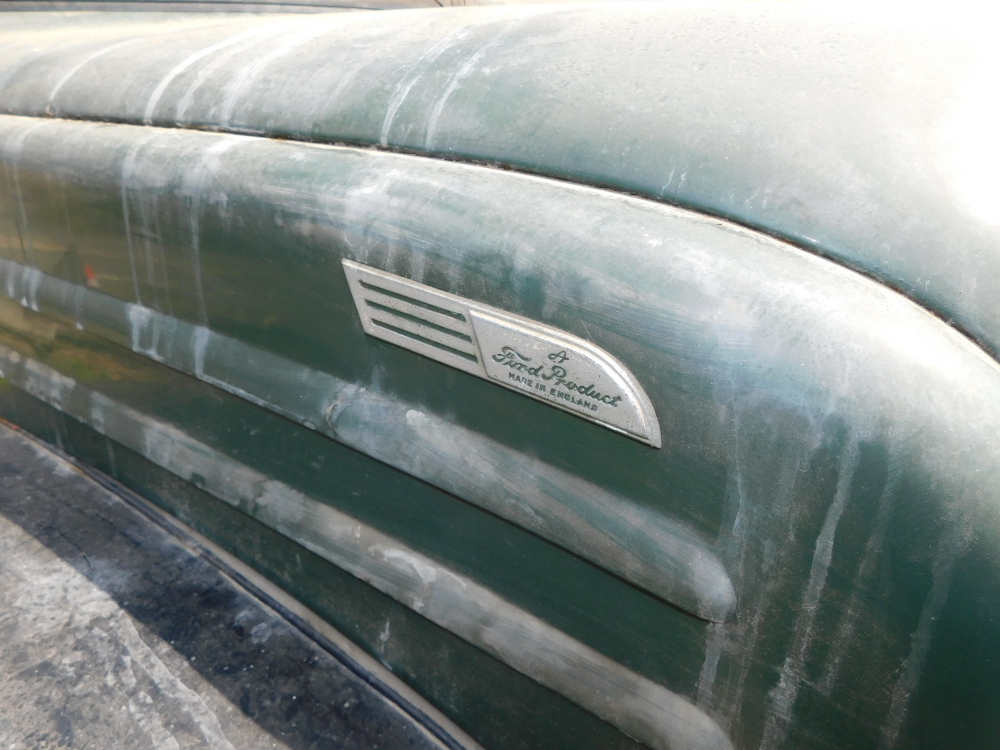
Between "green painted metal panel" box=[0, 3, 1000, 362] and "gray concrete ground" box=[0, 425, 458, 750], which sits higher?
"green painted metal panel" box=[0, 3, 1000, 362]

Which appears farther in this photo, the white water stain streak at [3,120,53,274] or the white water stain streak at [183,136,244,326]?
the white water stain streak at [3,120,53,274]

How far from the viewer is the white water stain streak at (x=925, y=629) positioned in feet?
2.54

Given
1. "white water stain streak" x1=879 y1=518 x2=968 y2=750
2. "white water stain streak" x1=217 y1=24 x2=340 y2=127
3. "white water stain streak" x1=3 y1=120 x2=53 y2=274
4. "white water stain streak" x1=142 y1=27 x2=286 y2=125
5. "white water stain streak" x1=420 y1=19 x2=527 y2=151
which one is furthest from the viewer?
"white water stain streak" x1=3 y1=120 x2=53 y2=274

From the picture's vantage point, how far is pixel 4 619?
1.51 m

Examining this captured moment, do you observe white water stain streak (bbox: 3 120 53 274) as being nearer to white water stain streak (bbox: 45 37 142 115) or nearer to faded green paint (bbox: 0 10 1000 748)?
white water stain streak (bbox: 45 37 142 115)

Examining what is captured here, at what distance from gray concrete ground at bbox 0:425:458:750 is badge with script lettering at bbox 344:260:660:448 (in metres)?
0.62

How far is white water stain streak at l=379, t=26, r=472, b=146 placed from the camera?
1201mm

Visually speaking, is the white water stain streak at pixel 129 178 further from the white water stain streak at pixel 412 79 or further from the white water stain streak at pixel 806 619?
the white water stain streak at pixel 806 619

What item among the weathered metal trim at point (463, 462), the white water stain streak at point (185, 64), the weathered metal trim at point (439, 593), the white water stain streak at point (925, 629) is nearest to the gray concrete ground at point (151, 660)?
the weathered metal trim at point (439, 593)

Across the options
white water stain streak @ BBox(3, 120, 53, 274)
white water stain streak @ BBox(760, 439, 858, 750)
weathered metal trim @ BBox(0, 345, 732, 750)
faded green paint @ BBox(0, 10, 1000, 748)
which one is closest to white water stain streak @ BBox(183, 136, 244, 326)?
faded green paint @ BBox(0, 10, 1000, 748)

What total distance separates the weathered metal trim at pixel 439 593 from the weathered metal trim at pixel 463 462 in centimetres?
13

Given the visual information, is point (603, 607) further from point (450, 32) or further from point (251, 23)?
point (251, 23)

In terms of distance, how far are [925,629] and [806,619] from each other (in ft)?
0.36

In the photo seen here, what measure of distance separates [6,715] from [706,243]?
1251 millimetres
